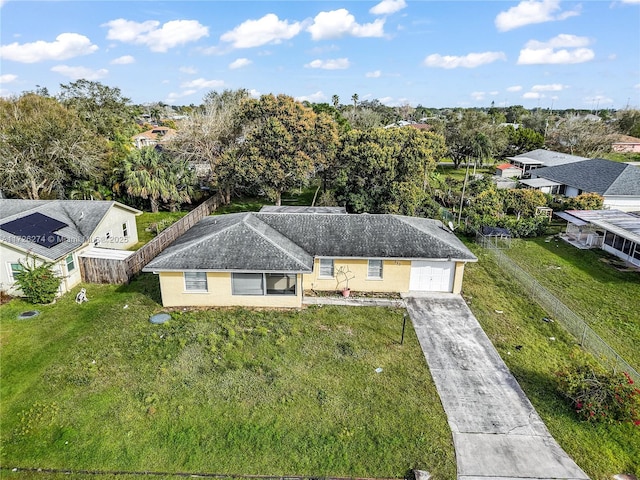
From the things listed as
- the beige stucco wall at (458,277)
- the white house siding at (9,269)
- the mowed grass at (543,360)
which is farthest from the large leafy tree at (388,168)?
the white house siding at (9,269)

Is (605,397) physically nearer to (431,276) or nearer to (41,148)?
(431,276)

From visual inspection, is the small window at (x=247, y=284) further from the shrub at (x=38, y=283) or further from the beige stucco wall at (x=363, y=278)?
the shrub at (x=38, y=283)

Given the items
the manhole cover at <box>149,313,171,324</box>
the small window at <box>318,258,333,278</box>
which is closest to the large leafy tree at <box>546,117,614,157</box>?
the small window at <box>318,258,333,278</box>

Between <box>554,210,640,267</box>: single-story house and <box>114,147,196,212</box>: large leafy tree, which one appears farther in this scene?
<box>114,147,196,212</box>: large leafy tree

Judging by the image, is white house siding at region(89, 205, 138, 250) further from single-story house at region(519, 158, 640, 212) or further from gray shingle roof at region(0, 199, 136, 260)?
single-story house at region(519, 158, 640, 212)

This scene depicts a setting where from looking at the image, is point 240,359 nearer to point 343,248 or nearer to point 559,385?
point 343,248

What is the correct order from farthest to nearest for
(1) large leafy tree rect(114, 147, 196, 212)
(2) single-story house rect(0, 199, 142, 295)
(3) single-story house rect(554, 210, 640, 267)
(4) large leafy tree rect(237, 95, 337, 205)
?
1. (1) large leafy tree rect(114, 147, 196, 212)
2. (4) large leafy tree rect(237, 95, 337, 205)
3. (3) single-story house rect(554, 210, 640, 267)
4. (2) single-story house rect(0, 199, 142, 295)

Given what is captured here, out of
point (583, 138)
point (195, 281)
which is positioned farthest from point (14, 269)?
point (583, 138)

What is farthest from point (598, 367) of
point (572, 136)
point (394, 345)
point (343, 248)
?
point (572, 136)
